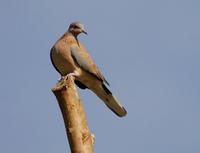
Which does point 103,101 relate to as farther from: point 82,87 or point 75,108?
point 75,108

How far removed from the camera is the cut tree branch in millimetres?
6238

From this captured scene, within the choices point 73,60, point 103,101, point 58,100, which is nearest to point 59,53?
point 73,60

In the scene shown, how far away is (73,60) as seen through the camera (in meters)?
10.9

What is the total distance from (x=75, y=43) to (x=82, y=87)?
2.26ft

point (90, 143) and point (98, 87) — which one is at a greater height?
point (98, 87)

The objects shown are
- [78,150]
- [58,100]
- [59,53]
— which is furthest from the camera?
[59,53]

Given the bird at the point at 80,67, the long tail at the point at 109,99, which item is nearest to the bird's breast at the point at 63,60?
the bird at the point at 80,67

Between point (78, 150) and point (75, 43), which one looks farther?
point (75, 43)

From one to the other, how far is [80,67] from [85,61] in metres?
0.12

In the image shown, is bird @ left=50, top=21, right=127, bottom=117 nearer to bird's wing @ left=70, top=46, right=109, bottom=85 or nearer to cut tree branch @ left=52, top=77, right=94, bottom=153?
bird's wing @ left=70, top=46, right=109, bottom=85

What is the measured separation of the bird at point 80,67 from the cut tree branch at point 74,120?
12.5 feet

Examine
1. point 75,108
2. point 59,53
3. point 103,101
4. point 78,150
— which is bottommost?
point 78,150

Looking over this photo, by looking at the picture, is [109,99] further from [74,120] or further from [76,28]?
[74,120]

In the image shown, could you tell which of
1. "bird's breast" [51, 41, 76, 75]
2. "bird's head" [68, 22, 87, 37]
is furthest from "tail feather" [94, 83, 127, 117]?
"bird's head" [68, 22, 87, 37]
